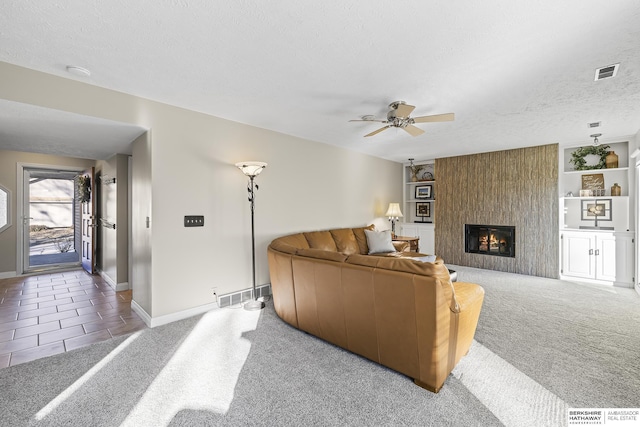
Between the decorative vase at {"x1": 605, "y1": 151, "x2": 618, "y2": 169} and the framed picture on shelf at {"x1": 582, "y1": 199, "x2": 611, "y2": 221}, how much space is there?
1.92 ft

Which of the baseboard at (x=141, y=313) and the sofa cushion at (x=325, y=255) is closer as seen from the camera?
the sofa cushion at (x=325, y=255)

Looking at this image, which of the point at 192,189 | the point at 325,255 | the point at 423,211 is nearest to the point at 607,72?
the point at 325,255

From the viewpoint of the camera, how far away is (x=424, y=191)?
23.1 ft

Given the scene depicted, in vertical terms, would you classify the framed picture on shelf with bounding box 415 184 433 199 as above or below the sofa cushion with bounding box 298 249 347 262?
above

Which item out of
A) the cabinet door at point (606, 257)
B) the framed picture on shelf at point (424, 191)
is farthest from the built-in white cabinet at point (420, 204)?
the cabinet door at point (606, 257)

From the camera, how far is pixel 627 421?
1733 millimetres

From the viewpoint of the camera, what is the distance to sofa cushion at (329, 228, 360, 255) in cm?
484

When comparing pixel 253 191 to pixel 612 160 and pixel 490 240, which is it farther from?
pixel 612 160

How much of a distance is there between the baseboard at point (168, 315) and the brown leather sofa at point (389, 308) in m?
1.30

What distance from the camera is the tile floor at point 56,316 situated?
8.63 ft

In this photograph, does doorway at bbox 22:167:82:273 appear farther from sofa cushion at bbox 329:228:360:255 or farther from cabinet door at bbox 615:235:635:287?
cabinet door at bbox 615:235:635:287

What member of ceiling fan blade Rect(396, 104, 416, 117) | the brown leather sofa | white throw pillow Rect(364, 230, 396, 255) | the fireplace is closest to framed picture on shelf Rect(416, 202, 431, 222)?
the fireplace

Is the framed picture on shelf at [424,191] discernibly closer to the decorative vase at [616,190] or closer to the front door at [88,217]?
the decorative vase at [616,190]

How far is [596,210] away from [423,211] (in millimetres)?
3130
